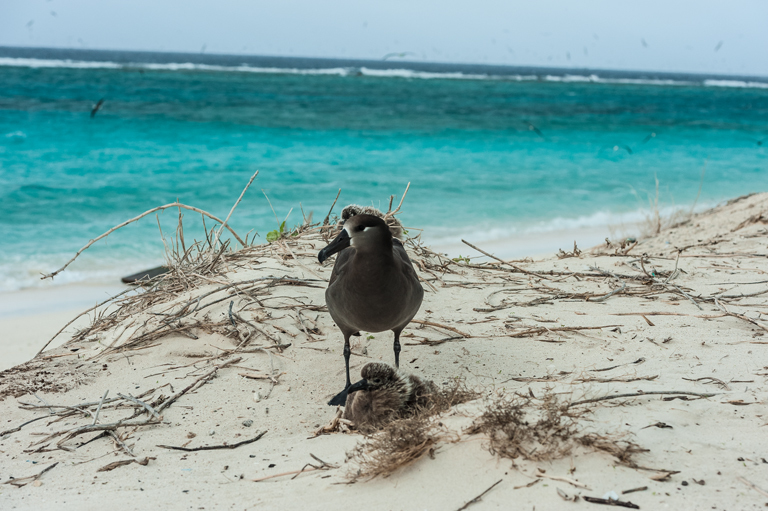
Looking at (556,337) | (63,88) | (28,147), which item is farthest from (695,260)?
(63,88)

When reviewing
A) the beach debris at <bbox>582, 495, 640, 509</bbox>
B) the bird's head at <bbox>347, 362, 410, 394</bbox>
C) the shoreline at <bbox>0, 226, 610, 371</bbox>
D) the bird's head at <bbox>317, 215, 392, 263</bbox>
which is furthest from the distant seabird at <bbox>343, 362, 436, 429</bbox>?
the shoreline at <bbox>0, 226, 610, 371</bbox>

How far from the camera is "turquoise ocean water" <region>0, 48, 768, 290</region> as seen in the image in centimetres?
1125

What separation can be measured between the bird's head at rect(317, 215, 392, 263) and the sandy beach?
95 cm

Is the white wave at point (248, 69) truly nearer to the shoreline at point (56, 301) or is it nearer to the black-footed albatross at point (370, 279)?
the shoreline at point (56, 301)

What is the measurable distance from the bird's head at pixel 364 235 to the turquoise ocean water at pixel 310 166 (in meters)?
6.62

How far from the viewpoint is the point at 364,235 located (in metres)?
3.29

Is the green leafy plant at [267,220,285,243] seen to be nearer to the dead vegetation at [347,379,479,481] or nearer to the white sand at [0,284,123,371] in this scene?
the white sand at [0,284,123,371]

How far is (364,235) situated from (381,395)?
0.92m

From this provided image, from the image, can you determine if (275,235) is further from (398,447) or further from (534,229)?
(534,229)

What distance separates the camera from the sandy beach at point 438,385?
2.19 m

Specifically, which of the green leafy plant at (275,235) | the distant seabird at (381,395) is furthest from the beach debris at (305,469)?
the green leafy plant at (275,235)

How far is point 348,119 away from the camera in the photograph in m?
26.9

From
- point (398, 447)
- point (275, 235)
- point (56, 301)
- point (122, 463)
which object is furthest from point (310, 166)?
point (398, 447)

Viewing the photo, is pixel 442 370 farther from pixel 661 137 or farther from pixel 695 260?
pixel 661 137
